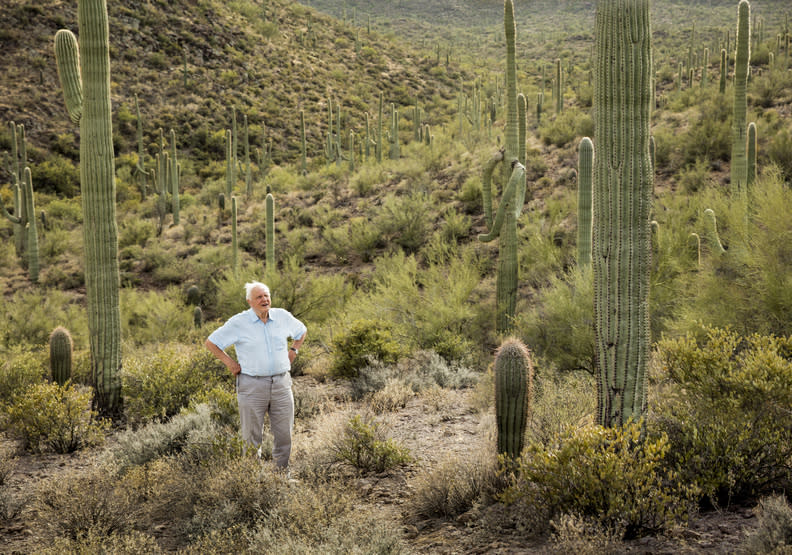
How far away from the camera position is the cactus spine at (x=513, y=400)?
541cm

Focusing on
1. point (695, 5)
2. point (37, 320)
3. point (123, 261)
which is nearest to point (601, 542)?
point (37, 320)

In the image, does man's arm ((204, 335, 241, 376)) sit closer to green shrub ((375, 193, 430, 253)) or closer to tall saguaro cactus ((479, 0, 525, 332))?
tall saguaro cactus ((479, 0, 525, 332))

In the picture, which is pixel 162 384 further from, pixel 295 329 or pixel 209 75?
pixel 209 75

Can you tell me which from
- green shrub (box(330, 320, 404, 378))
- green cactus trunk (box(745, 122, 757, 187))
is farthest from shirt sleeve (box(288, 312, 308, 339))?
green cactus trunk (box(745, 122, 757, 187))

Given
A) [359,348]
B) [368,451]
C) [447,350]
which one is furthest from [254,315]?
[447,350]

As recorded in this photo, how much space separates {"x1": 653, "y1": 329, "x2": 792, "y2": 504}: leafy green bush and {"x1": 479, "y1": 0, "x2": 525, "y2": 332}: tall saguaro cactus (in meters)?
5.49

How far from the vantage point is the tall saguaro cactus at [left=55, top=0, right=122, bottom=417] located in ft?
27.7

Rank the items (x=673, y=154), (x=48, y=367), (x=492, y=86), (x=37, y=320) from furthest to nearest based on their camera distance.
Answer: (x=492, y=86), (x=673, y=154), (x=37, y=320), (x=48, y=367)

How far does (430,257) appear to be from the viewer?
15.4 metres

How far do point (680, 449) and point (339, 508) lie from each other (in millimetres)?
2924

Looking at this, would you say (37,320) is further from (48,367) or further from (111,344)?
(111,344)

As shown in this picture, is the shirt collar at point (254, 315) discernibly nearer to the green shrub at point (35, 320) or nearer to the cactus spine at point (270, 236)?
the cactus spine at point (270, 236)

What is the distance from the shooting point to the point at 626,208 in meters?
5.41

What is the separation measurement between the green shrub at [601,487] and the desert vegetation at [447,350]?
0.02 meters
